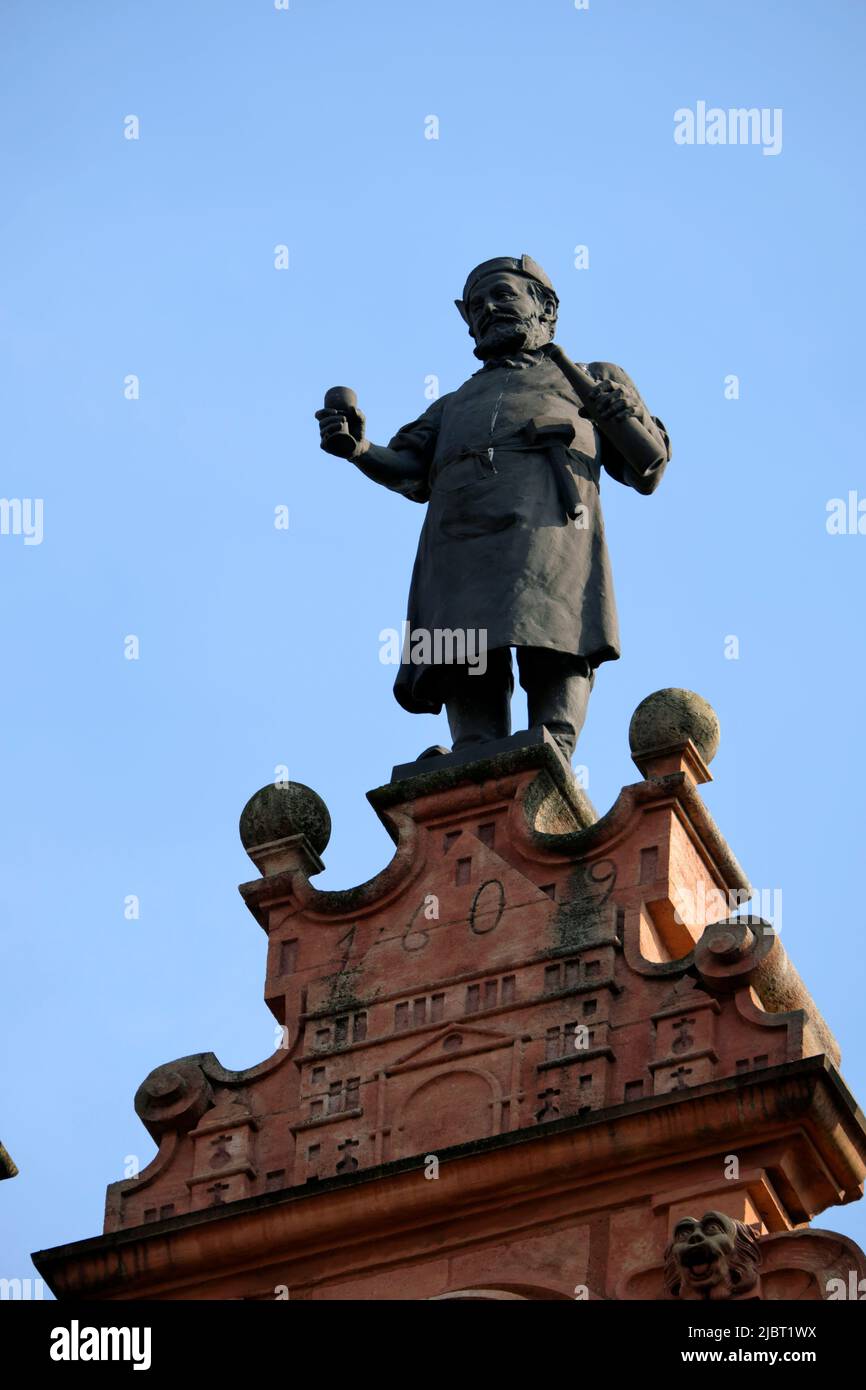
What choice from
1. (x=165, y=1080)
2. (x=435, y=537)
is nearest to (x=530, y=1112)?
(x=165, y=1080)

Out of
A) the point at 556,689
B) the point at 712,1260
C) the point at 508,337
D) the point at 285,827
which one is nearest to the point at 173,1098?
the point at 285,827

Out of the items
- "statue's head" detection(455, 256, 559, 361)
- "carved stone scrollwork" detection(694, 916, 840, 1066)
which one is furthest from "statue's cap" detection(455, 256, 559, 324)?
"carved stone scrollwork" detection(694, 916, 840, 1066)

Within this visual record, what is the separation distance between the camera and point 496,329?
91.3 ft

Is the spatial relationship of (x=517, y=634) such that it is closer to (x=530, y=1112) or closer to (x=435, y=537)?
(x=435, y=537)

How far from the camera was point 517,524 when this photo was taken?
26.6 metres

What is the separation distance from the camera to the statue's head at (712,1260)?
21938mm

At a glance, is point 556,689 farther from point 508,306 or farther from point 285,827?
point 508,306

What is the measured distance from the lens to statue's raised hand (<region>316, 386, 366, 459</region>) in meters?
27.2

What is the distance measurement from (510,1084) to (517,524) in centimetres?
432

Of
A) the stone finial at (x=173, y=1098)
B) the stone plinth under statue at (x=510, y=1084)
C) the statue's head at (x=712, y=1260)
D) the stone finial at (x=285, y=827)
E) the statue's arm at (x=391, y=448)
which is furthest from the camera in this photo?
the statue's arm at (x=391, y=448)

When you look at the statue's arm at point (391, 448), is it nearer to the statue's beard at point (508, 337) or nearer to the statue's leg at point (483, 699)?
the statue's beard at point (508, 337)

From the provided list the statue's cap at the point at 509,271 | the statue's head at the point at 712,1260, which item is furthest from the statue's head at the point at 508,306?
the statue's head at the point at 712,1260

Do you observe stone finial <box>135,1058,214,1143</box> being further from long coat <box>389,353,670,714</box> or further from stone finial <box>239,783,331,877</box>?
long coat <box>389,353,670,714</box>
